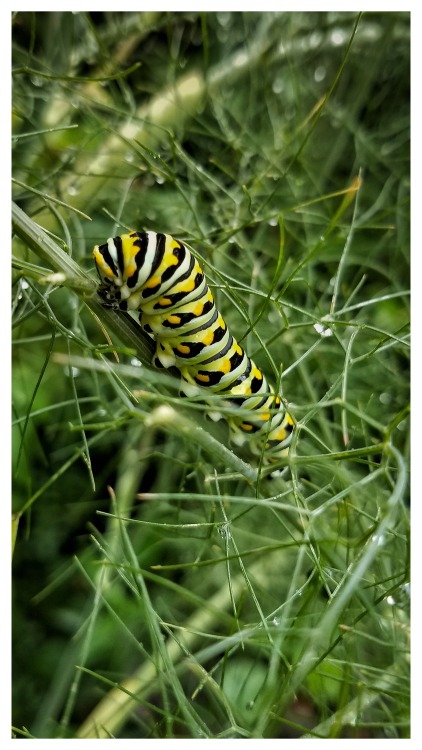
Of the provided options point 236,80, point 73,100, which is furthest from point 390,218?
point 73,100

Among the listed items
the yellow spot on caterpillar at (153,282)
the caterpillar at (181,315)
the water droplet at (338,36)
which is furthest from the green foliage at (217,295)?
the yellow spot on caterpillar at (153,282)

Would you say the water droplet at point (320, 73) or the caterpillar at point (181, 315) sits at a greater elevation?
the water droplet at point (320, 73)

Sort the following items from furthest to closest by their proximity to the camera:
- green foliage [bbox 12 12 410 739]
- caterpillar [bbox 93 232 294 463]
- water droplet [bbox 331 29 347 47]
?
water droplet [bbox 331 29 347 47]
green foliage [bbox 12 12 410 739]
caterpillar [bbox 93 232 294 463]

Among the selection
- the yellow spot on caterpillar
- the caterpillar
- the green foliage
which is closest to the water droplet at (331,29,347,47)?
the green foliage

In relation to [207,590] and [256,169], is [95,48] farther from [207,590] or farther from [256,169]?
[207,590]

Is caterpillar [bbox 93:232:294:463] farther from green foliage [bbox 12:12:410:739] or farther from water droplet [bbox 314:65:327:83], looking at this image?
water droplet [bbox 314:65:327:83]

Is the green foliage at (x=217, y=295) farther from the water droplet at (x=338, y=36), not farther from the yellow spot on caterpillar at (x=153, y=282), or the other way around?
the yellow spot on caterpillar at (x=153, y=282)

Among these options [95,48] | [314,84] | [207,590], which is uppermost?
[95,48]

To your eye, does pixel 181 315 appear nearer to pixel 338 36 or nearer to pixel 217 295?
pixel 217 295
